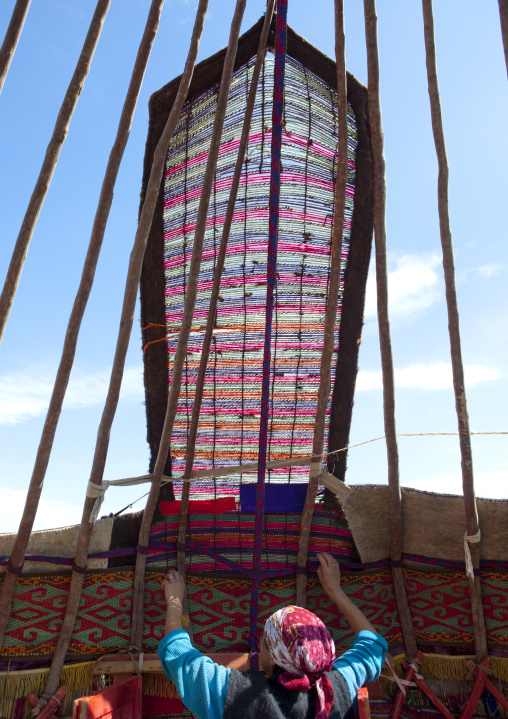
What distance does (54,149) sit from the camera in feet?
7.98

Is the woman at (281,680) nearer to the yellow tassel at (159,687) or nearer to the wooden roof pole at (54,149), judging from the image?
the yellow tassel at (159,687)

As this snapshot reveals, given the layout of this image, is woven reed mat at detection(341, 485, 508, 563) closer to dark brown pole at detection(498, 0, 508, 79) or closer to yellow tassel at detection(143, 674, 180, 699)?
yellow tassel at detection(143, 674, 180, 699)

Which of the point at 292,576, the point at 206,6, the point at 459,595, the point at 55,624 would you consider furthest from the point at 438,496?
the point at 206,6

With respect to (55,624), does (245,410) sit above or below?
above

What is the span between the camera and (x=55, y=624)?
8.77 feet

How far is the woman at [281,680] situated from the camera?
56.0 inches

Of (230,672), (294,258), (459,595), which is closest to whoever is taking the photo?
(230,672)

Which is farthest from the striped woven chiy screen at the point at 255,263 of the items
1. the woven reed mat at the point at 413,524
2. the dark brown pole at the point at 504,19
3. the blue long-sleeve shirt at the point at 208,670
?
the blue long-sleeve shirt at the point at 208,670

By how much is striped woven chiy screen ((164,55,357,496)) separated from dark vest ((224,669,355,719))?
1.69 m

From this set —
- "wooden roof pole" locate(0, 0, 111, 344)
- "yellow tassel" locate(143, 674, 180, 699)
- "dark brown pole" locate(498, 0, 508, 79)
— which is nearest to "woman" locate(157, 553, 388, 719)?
"yellow tassel" locate(143, 674, 180, 699)

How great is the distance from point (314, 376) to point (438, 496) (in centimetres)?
86

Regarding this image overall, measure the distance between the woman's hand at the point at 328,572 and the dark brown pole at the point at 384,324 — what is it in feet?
1.02

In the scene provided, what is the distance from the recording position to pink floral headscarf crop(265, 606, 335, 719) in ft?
4.70

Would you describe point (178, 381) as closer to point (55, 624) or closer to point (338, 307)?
point (338, 307)
